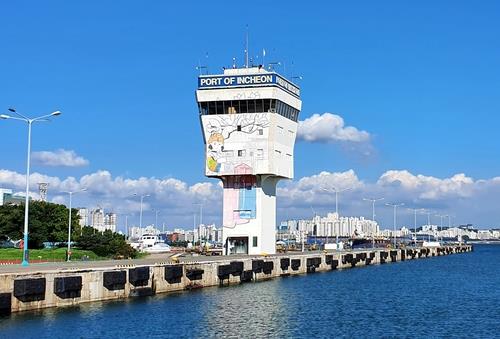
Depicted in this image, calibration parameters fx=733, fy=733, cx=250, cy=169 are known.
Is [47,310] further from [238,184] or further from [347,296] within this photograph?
[238,184]

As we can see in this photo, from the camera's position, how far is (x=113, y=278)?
62875 mm

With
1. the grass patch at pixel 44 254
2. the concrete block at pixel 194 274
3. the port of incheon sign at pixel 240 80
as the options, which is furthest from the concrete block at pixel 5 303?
the port of incheon sign at pixel 240 80

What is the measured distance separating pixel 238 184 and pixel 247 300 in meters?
51.7

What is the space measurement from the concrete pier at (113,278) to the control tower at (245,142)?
1189cm

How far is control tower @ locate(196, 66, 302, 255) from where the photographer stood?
115 metres

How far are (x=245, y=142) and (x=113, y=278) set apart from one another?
5594 centimetres

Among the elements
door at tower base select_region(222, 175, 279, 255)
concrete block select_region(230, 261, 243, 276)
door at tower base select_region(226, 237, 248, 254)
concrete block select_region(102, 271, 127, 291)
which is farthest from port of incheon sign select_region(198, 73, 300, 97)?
concrete block select_region(102, 271, 127, 291)

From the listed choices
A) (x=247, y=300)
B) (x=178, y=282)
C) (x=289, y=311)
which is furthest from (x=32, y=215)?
(x=289, y=311)

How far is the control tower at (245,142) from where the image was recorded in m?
115

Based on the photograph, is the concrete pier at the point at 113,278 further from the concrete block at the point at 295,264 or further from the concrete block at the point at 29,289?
the concrete block at the point at 295,264

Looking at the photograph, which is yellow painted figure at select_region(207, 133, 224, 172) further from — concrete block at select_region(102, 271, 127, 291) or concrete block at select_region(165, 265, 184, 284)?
concrete block at select_region(102, 271, 127, 291)

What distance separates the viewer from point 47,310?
177 ft

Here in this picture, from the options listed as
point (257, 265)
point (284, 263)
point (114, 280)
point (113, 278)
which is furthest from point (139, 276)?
point (284, 263)

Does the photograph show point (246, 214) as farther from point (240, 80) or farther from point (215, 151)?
point (240, 80)
